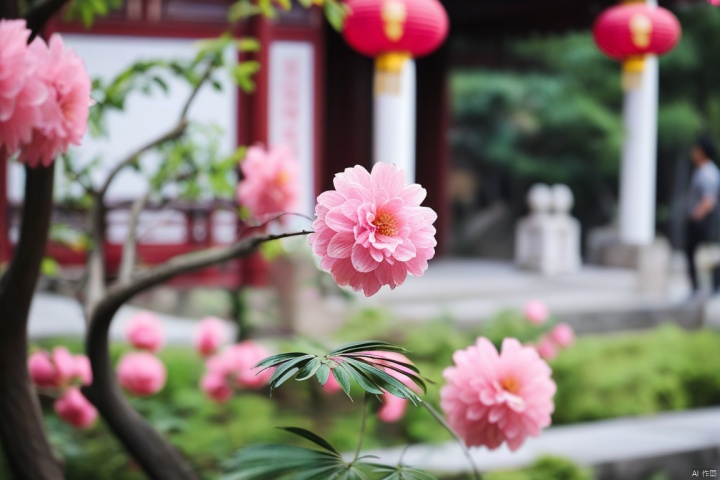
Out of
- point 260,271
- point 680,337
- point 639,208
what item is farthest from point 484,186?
point 680,337

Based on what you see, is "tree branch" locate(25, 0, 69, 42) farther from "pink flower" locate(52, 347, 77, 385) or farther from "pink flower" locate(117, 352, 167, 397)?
"pink flower" locate(117, 352, 167, 397)

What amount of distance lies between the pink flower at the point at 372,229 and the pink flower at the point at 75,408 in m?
1.77

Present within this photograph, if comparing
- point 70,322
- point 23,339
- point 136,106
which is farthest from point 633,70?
point 23,339

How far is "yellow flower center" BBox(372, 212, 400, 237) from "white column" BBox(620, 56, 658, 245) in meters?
7.39

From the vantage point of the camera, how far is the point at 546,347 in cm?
338

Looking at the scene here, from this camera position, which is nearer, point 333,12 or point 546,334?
point 333,12

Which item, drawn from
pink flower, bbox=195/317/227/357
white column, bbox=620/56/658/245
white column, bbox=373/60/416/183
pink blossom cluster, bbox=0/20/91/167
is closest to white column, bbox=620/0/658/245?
white column, bbox=620/56/658/245

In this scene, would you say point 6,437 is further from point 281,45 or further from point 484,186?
point 484,186

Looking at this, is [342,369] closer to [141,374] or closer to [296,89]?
[141,374]

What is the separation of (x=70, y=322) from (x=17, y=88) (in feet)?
15.0

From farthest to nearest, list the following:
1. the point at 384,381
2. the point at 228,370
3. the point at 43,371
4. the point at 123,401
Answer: the point at 228,370, the point at 43,371, the point at 123,401, the point at 384,381

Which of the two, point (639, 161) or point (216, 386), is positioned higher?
point (639, 161)

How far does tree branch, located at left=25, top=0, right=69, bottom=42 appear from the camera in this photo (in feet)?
4.69

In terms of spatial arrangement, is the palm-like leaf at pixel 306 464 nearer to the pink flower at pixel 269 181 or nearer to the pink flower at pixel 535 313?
the pink flower at pixel 269 181
